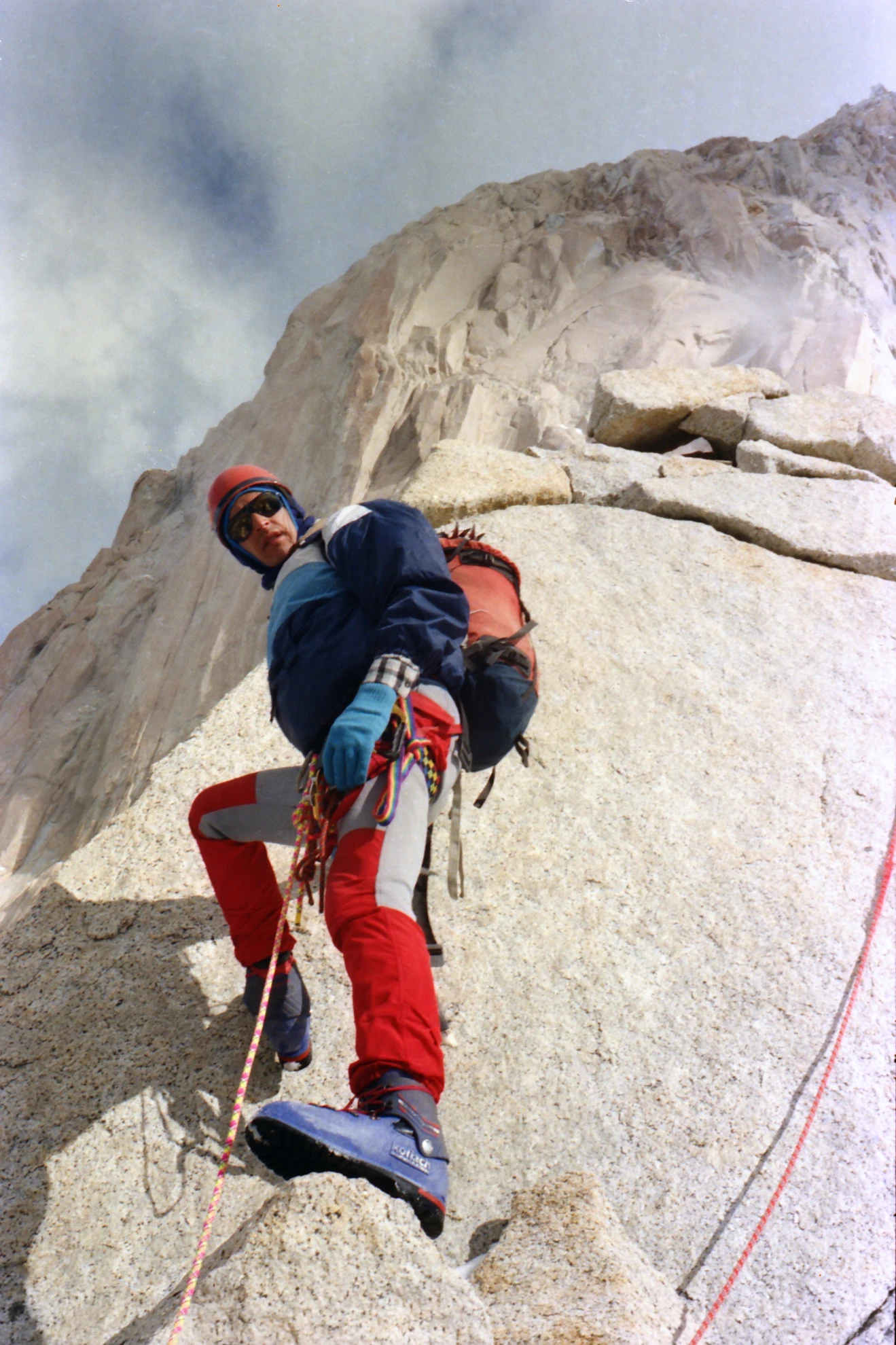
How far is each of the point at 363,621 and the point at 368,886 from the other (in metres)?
0.78

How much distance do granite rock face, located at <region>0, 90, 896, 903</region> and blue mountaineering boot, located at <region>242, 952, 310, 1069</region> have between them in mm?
7910

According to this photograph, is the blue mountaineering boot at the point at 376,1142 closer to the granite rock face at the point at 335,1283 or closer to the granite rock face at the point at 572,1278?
the granite rock face at the point at 335,1283

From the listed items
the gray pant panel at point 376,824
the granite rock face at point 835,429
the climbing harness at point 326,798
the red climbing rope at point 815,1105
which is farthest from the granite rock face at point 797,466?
the climbing harness at point 326,798

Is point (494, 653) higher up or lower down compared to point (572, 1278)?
higher up

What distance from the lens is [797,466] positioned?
7008mm

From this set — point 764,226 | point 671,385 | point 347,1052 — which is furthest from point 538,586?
point 764,226

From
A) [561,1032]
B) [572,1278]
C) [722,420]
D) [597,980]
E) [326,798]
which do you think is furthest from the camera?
Answer: [722,420]

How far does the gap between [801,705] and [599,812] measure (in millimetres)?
1510

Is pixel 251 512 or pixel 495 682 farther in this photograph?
pixel 251 512

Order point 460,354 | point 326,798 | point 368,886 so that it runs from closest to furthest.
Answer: point 368,886 < point 326,798 < point 460,354

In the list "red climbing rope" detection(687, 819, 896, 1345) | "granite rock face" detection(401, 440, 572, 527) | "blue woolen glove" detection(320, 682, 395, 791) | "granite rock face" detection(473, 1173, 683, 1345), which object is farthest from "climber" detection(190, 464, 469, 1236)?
"granite rock face" detection(401, 440, 572, 527)

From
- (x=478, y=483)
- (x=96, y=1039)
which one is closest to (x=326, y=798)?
(x=96, y=1039)

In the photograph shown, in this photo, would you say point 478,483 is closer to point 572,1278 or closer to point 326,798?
point 326,798

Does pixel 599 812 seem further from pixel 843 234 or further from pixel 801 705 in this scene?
pixel 843 234
